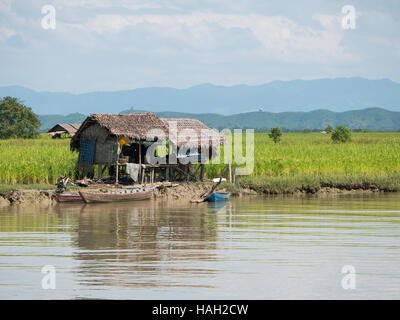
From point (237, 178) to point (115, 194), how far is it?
15.3ft

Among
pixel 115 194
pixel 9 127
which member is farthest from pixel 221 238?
pixel 9 127

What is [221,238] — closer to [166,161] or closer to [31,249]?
[31,249]

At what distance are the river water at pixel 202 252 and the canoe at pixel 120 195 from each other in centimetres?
101

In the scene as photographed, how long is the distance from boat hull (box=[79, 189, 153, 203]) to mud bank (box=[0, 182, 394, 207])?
0.57m

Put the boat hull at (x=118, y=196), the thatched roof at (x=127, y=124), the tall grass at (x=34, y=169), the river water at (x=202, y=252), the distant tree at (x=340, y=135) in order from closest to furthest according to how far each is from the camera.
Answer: the river water at (x=202, y=252), the boat hull at (x=118, y=196), the thatched roof at (x=127, y=124), the tall grass at (x=34, y=169), the distant tree at (x=340, y=135)

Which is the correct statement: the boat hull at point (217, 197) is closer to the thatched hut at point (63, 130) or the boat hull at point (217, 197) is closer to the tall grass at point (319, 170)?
the tall grass at point (319, 170)

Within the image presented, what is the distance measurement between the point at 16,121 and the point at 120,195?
115 feet

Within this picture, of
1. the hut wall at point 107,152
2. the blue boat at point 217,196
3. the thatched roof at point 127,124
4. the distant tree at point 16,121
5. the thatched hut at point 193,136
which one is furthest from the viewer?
the distant tree at point 16,121

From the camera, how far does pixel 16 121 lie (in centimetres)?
5106

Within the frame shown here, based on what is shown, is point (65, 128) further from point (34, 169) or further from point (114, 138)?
point (114, 138)

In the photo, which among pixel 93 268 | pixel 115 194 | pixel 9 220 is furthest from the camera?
pixel 115 194

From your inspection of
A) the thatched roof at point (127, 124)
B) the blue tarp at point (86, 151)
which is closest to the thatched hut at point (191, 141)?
the thatched roof at point (127, 124)

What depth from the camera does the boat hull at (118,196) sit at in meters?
17.6
